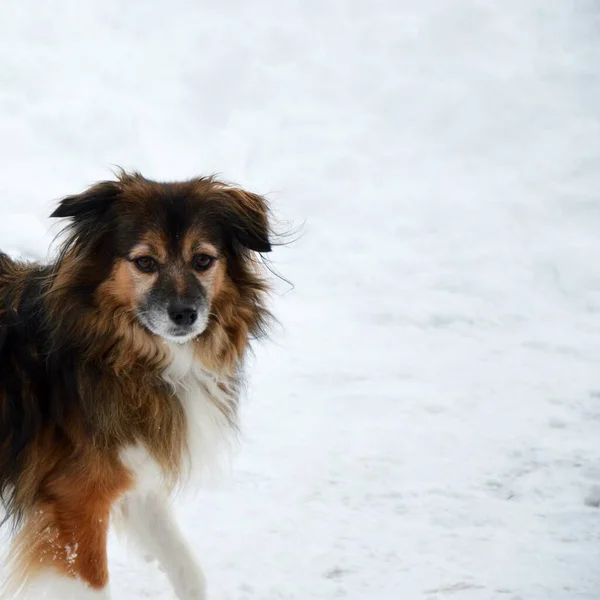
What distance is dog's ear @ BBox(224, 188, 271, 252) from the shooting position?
12.4ft

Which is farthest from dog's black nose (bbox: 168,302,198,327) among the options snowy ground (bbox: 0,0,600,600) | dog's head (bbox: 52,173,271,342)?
snowy ground (bbox: 0,0,600,600)

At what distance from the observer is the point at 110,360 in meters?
3.59

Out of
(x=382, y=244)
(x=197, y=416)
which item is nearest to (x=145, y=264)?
(x=197, y=416)

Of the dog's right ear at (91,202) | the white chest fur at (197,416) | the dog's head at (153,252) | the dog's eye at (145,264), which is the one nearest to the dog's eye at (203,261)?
the dog's head at (153,252)

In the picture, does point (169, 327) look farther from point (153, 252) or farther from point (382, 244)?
point (382, 244)

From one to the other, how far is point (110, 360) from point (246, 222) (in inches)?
35.4

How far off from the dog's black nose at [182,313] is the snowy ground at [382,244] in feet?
4.58

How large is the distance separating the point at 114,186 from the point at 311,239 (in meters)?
5.06

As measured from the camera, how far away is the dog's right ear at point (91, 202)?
3465 millimetres

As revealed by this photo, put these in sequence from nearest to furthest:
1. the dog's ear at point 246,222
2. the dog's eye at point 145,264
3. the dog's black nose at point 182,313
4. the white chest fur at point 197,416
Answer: the dog's black nose at point 182,313 < the dog's eye at point 145,264 < the white chest fur at point 197,416 < the dog's ear at point 246,222

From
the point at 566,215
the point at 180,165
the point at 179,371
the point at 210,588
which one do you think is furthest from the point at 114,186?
the point at 566,215

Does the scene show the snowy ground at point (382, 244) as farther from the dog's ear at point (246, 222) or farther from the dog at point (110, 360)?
the dog's ear at point (246, 222)

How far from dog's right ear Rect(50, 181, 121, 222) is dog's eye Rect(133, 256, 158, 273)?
0.30 metres

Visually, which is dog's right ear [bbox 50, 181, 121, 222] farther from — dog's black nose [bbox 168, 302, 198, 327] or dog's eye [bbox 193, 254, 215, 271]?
dog's black nose [bbox 168, 302, 198, 327]
